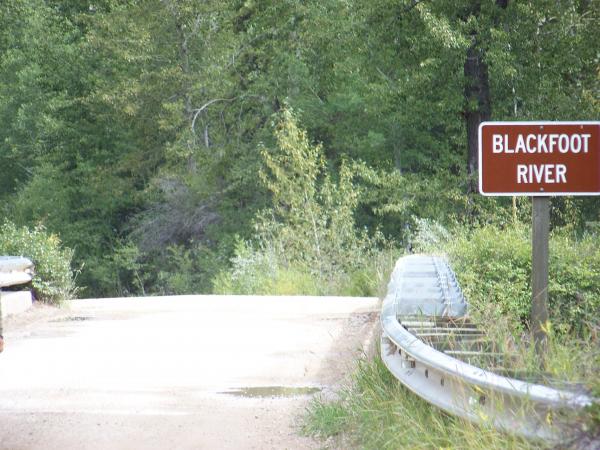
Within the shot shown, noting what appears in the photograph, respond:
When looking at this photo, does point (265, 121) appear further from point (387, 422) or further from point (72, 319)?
point (387, 422)

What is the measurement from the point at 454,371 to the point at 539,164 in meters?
1.96

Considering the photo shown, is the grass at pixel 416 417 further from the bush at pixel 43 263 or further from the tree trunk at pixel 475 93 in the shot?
the tree trunk at pixel 475 93

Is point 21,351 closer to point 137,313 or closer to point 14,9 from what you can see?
point 137,313

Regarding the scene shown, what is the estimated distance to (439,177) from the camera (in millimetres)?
28141

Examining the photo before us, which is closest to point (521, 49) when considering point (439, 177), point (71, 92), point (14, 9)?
point (439, 177)

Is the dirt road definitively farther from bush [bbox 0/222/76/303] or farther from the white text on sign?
the white text on sign

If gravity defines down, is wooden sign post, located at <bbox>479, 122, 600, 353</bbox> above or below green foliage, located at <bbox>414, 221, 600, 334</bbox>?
above

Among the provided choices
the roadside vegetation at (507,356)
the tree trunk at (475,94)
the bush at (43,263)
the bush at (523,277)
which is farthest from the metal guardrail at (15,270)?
the tree trunk at (475,94)

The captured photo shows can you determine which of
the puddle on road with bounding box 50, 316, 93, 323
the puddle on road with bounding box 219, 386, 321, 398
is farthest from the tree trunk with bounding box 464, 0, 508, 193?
the puddle on road with bounding box 219, 386, 321, 398

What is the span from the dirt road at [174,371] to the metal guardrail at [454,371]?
1.08 m

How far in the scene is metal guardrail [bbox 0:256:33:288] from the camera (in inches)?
532

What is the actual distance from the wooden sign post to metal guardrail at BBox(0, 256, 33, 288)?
8779mm

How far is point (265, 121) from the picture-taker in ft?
121

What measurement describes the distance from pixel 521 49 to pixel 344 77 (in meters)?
11.2
